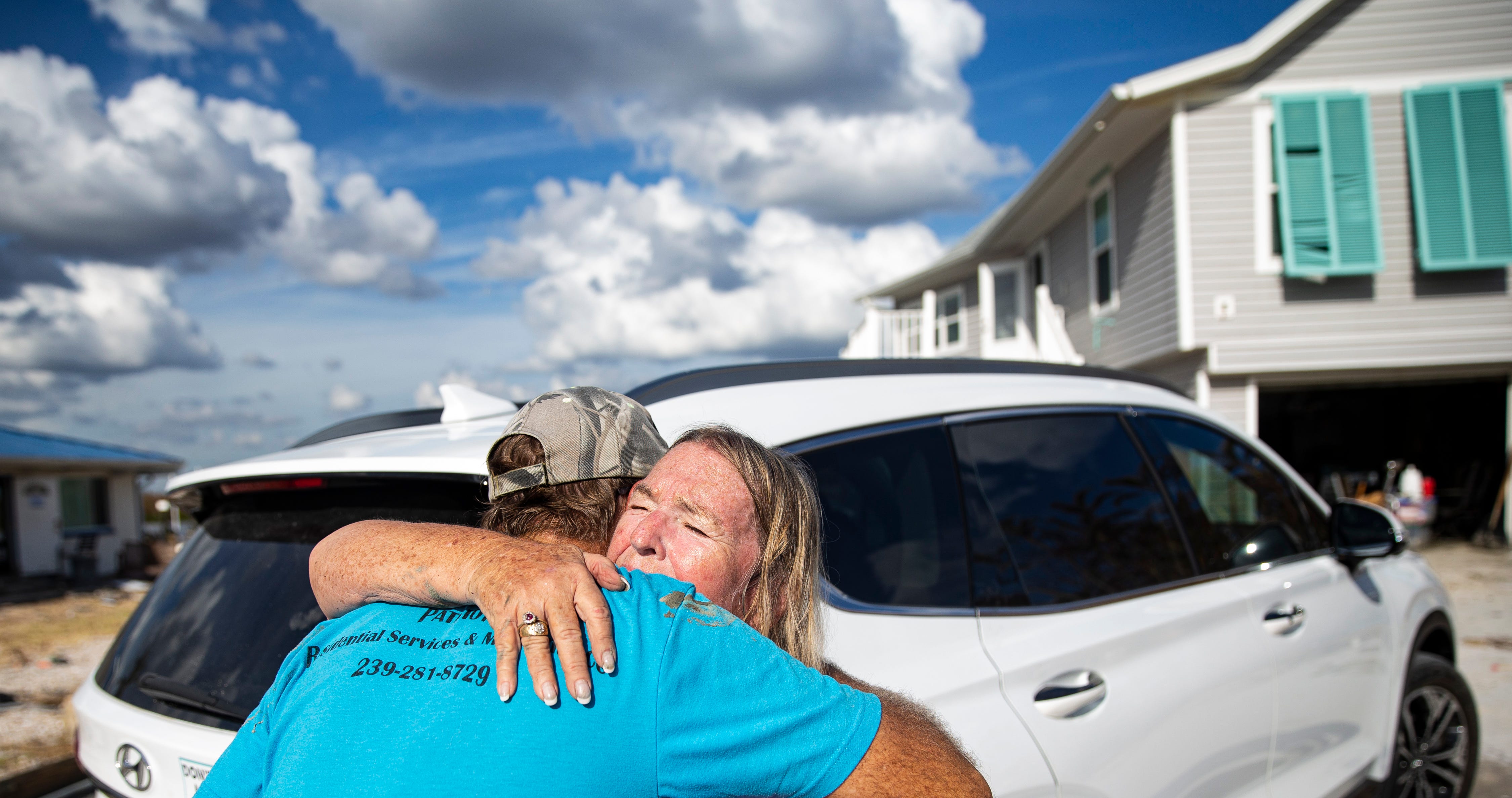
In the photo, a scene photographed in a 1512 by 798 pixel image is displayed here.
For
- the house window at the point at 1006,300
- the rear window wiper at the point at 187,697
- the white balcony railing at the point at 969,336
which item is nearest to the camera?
the rear window wiper at the point at 187,697

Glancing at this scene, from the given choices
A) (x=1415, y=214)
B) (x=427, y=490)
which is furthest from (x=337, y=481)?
(x=1415, y=214)

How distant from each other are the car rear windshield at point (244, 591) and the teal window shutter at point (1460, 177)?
1279cm

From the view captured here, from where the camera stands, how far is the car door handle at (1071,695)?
1859 millimetres

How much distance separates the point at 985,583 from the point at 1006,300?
1668cm

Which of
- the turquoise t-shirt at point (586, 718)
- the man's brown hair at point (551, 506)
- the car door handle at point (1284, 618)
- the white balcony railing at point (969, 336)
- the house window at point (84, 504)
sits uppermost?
the white balcony railing at point (969, 336)

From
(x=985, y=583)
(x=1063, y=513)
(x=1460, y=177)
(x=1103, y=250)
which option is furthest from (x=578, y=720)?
(x=1103, y=250)

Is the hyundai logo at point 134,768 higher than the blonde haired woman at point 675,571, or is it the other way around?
the blonde haired woman at point 675,571

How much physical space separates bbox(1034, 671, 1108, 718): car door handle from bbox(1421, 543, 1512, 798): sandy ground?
11.0 ft

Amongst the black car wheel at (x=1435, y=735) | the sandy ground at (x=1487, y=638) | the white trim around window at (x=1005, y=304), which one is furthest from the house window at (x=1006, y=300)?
the black car wheel at (x=1435, y=735)

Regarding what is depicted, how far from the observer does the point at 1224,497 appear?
3.19 metres

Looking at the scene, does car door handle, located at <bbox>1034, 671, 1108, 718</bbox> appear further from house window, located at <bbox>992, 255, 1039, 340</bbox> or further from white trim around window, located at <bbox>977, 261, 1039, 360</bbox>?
house window, located at <bbox>992, 255, 1039, 340</bbox>

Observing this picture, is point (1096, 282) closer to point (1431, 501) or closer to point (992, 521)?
point (1431, 501)

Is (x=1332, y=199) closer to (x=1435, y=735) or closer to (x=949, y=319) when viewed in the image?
(x=949, y=319)

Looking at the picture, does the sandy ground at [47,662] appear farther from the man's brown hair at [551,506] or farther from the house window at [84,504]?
the house window at [84,504]
